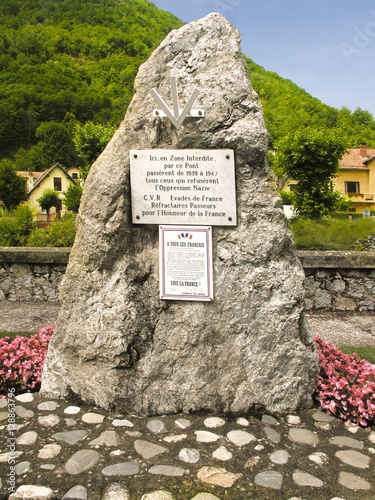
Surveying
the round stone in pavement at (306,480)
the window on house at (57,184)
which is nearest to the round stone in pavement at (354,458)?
the round stone in pavement at (306,480)

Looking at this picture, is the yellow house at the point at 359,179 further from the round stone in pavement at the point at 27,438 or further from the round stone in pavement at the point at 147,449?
the round stone in pavement at the point at 27,438

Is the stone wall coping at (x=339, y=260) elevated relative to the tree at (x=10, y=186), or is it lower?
lower

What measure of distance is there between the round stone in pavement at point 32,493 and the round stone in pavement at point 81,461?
0.19 m

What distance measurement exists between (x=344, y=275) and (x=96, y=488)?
5.63m

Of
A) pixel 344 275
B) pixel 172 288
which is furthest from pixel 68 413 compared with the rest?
pixel 344 275

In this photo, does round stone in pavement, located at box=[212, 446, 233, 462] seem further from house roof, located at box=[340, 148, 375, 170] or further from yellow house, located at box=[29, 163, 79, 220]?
yellow house, located at box=[29, 163, 79, 220]

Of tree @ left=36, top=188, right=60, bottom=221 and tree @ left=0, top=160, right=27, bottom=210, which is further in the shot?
tree @ left=36, top=188, right=60, bottom=221

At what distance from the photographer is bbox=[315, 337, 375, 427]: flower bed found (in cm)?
309

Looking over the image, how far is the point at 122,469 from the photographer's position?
8.25ft

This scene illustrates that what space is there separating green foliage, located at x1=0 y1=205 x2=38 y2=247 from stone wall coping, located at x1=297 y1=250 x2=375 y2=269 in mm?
6954

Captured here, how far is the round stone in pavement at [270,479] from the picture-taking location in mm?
2369

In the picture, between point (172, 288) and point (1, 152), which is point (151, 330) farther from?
point (1, 152)

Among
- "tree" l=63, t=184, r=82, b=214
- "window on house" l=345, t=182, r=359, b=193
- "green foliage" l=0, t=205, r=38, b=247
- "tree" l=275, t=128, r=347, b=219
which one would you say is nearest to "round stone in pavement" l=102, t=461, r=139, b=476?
"green foliage" l=0, t=205, r=38, b=247

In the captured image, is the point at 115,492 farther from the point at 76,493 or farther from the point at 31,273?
the point at 31,273
